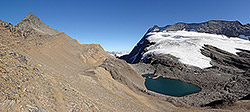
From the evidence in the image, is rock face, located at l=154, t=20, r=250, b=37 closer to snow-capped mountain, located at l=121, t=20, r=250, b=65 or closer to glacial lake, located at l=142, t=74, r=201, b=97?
snow-capped mountain, located at l=121, t=20, r=250, b=65

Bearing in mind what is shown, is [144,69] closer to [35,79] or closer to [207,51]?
[207,51]

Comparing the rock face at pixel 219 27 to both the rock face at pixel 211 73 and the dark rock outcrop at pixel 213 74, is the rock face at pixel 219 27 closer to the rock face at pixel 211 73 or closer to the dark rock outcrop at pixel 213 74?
the rock face at pixel 211 73

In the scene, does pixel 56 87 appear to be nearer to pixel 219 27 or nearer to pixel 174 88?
pixel 174 88

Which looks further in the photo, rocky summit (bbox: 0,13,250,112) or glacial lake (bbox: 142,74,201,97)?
glacial lake (bbox: 142,74,201,97)

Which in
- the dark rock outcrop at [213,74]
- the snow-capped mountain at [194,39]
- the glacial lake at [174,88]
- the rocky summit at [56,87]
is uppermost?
the snow-capped mountain at [194,39]

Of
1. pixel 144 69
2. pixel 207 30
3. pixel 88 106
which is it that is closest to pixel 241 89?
pixel 144 69

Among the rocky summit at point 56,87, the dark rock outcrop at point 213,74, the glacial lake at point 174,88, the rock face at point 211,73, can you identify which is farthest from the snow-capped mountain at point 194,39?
the rocky summit at point 56,87

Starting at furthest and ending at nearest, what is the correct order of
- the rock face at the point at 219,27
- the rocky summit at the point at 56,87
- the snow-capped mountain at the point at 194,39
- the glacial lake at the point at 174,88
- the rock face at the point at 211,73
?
the rock face at the point at 219,27 < the snow-capped mountain at the point at 194,39 < the glacial lake at the point at 174,88 < the rock face at the point at 211,73 < the rocky summit at the point at 56,87

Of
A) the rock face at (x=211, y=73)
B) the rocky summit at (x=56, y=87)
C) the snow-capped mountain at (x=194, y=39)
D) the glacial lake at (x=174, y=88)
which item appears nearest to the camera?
the rocky summit at (x=56, y=87)

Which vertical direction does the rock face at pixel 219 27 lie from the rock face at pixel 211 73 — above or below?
above

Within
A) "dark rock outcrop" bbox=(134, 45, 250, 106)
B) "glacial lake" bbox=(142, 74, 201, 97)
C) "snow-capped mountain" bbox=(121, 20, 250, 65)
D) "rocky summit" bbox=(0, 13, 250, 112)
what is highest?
"snow-capped mountain" bbox=(121, 20, 250, 65)

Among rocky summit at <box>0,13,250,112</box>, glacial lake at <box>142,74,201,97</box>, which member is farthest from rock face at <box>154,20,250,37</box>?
glacial lake at <box>142,74,201,97</box>

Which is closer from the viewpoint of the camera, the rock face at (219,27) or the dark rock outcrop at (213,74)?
the dark rock outcrop at (213,74)
